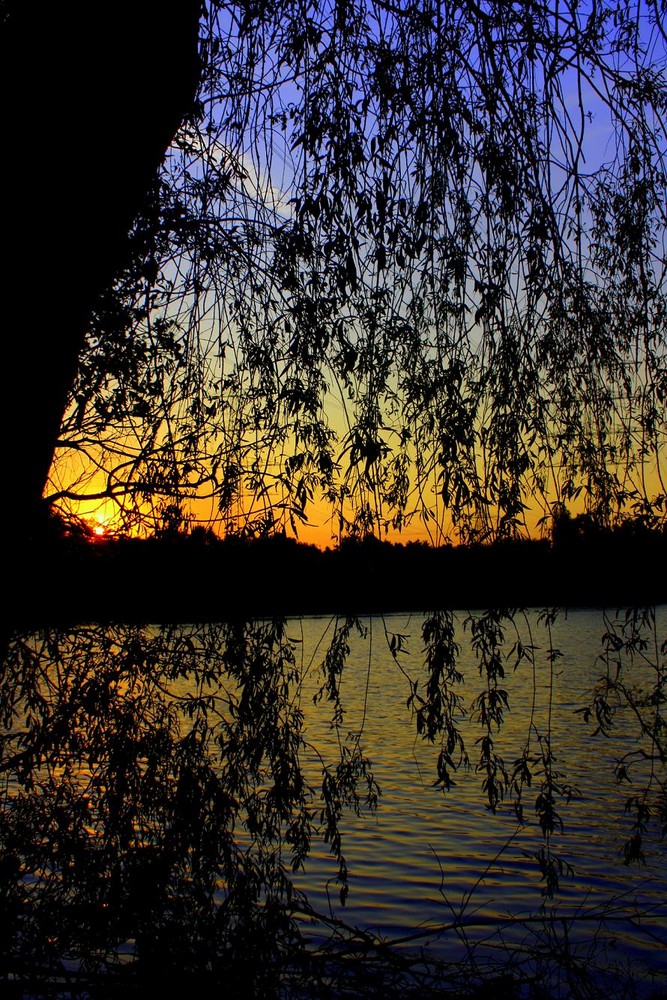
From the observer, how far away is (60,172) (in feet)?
6.92

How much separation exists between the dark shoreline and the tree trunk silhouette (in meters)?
0.51

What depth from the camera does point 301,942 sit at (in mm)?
3652

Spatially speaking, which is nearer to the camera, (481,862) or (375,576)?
(375,576)

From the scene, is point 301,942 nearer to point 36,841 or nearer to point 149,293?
point 36,841

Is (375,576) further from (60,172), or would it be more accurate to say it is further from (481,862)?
(481,862)

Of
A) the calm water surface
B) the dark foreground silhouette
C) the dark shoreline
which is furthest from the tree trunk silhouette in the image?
the calm water surface

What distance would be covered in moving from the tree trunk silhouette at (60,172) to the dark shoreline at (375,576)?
506 mm

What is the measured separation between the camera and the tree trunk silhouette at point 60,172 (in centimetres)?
207

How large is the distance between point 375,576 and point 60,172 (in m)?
1.43

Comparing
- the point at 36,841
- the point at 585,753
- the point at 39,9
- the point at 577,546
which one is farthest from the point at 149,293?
the point at 585,753

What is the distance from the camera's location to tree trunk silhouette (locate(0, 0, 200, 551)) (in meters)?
2.07

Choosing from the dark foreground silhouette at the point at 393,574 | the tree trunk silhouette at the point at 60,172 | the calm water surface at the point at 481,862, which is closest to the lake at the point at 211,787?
the dark foreground silhouette at the point at 393,574

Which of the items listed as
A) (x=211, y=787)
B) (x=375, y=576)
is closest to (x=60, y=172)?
(x=375, y=576)

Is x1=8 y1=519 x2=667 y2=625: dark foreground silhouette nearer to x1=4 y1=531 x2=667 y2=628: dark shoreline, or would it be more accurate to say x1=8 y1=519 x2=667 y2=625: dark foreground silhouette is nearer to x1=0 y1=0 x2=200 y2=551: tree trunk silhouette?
x1=4 y1=531 x2=667 y2=628: dark shoreline
